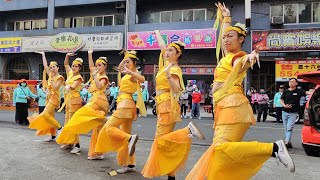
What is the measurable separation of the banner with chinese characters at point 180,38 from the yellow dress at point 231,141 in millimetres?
17805

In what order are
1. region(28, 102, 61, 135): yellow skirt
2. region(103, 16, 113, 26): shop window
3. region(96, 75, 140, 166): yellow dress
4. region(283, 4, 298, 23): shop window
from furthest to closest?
region(103, 16, 113, 26): shop window < region(283, 4, 298, 23): shop window < region(28, 102, 61, 135): yellow skirt < region(96, 75, 140, 166): yellow dress

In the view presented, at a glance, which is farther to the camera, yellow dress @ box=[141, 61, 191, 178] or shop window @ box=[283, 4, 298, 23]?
shop window @ box=[283, 4, 298, 23]

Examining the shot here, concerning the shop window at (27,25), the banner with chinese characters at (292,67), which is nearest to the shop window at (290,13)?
the banner with chinese characters at (292,67)

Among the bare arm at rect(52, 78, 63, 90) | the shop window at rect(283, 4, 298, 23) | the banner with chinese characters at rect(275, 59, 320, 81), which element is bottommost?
the bare arm at rect(52, 78, 63, 90)

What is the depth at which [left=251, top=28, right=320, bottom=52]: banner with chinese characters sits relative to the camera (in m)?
20.7

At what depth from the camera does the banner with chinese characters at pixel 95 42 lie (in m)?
25.0

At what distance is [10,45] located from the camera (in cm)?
2894

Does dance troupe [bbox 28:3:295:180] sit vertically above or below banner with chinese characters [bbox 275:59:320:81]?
below

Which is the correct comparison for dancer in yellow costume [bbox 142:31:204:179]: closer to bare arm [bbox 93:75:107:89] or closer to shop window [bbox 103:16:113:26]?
bare arm [bbox 93:75:107:89]

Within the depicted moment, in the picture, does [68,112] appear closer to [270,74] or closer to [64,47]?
[270,74]

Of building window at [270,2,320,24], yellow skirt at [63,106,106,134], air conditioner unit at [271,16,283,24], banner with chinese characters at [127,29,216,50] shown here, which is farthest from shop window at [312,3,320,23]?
yellow skirt at [63,106,106,134]

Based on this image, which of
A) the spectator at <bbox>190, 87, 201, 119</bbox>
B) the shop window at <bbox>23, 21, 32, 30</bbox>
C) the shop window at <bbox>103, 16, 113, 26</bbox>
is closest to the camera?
the spectator at <bbox>190, 87, 201, 119</bbox>

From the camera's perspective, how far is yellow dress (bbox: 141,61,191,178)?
5086mm

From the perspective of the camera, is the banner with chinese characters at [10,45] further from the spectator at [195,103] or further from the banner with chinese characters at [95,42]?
the spectator at [195,103]
